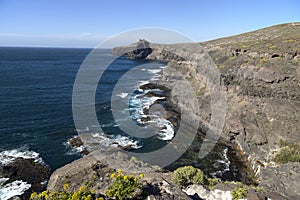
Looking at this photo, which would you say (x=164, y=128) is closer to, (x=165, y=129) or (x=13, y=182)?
(x=165, y=129)

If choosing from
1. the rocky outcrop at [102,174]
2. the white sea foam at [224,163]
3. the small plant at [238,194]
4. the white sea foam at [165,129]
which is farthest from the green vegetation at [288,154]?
the small plant at [238,194]

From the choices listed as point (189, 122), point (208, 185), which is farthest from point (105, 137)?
point (208, 185)

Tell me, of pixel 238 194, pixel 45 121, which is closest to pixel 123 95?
pixel 45 121

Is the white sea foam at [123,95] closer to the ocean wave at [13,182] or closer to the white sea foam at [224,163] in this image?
the ocean wave at [13,182]

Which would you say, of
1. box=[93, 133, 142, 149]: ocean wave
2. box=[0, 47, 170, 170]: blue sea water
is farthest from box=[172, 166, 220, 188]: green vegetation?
box=[93, 133, 142, 149]: ocean wave

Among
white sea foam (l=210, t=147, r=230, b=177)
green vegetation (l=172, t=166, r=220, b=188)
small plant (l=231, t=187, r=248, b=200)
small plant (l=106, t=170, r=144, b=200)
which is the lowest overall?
white sea foam (l=210, t=147, r=230, b=177)

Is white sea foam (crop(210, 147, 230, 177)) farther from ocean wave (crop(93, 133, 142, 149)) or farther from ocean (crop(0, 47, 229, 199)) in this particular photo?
ocean wave (crop(93, 133, 142, 149))
